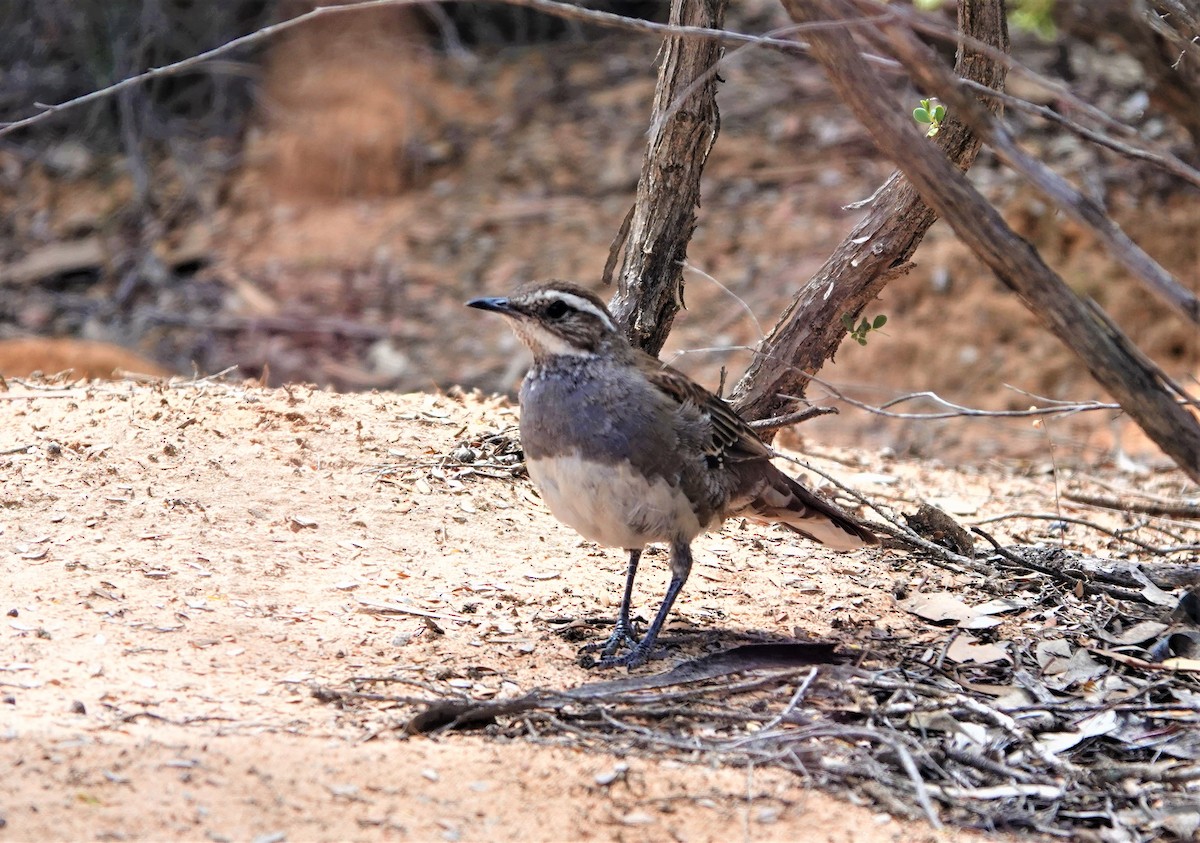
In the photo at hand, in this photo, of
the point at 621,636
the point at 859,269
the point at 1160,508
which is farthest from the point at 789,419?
the point at 1160,508

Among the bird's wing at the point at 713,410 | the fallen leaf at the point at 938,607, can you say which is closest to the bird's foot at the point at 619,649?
the bird's wing at the point at 713,410

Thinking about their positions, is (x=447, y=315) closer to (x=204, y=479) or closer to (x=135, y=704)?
(x=204, y=479)

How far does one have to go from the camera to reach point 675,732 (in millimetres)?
4457

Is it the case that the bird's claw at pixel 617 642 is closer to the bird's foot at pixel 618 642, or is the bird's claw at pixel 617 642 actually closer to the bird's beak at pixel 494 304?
the bird's foot at pixel 618 642

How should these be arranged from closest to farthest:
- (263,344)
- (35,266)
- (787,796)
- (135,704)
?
(787,796) < (135,704) < (263,344) < (35,266)

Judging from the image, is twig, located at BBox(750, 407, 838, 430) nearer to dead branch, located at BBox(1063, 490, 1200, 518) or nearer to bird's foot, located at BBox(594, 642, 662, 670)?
dead branch, located at BBox(1063, 490, 1200, 518)

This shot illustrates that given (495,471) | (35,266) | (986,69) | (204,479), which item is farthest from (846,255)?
(35,266)

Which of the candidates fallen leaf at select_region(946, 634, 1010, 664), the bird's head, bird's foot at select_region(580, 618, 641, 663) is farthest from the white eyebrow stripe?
fallen leaf at select_region(946, 634, 1010, 664)

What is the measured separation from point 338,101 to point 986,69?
10324mm

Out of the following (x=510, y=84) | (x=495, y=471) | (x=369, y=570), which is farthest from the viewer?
(x=510, y=84)

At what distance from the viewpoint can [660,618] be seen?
521 cm

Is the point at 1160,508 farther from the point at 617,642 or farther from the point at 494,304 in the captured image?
the point at 494,304

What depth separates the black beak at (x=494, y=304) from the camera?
5168 millimetres

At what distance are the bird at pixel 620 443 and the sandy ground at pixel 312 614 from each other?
19.7 inches
